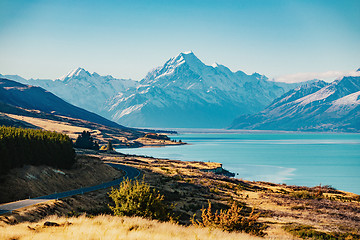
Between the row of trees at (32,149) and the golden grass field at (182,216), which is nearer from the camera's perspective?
the golden grass field at (182,216)

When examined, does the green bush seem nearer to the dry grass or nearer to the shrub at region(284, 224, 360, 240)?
the dry grass

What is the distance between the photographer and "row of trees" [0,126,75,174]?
2048 inches

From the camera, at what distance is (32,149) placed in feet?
191

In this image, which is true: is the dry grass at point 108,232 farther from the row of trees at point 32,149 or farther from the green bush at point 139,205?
the row of trees at point 32,149

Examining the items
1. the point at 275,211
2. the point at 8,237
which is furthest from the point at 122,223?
the point at 275,211

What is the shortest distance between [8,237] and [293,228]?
84.3 ft

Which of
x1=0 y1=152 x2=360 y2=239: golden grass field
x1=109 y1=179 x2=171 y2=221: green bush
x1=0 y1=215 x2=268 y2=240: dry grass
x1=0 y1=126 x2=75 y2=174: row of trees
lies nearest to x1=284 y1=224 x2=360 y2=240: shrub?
x1=0 y1=152 x2=360 y2=239: golden grass field

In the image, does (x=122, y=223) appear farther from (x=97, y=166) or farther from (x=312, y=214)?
(x=97, y=166)

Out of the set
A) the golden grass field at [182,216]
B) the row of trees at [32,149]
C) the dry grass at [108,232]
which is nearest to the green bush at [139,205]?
the golden grass field at [182,216]

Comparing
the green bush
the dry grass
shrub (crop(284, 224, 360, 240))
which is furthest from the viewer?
shrub (crop(284, 224, 360, 240))

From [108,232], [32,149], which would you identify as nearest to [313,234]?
[108,232]

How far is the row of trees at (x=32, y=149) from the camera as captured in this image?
5203cm

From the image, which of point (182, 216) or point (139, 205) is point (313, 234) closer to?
point (182, 216)

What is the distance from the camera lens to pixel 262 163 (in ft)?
578
